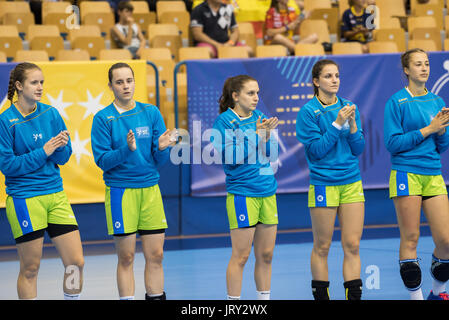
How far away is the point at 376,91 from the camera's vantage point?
8789 millimetres

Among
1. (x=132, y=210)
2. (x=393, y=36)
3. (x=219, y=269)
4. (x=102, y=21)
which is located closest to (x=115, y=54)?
(x=102, y=21)

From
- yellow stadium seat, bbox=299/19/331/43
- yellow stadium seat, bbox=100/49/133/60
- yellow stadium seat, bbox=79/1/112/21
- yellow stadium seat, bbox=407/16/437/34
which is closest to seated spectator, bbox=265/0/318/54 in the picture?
yellow stadium seat, bbox=299/19/331/43

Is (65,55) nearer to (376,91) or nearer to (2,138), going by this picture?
(376,91)

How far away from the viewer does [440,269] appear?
5320 millimetres

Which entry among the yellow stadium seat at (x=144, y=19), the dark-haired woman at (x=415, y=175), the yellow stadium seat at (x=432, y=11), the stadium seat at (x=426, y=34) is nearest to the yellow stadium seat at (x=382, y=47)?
the stadium seat at (x=426, y=34)

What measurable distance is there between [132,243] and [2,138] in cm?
115

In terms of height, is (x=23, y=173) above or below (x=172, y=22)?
below

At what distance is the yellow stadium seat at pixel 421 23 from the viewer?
11297 mm

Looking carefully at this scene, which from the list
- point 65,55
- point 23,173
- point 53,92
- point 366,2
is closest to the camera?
point 23,173

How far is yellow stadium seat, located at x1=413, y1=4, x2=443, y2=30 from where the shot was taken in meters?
11.8

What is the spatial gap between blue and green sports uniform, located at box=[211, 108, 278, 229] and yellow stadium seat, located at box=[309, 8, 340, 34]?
682cm

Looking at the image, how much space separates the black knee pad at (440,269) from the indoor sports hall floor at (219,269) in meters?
0.56
